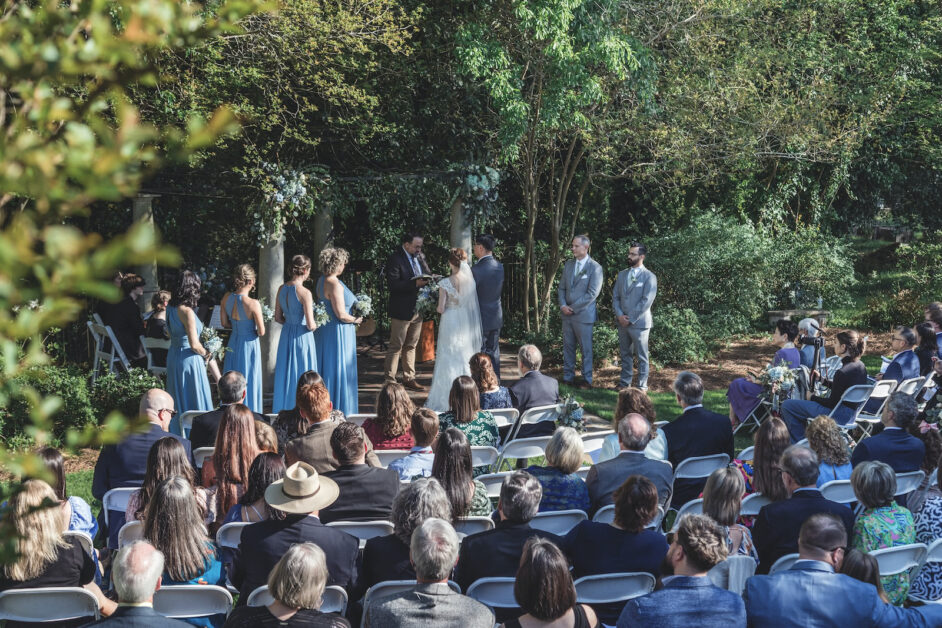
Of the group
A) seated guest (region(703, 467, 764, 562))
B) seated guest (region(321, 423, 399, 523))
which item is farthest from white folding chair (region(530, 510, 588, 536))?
seated guest (region(321, 423, 399, 523))

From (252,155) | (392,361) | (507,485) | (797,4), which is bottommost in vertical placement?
(507,485)

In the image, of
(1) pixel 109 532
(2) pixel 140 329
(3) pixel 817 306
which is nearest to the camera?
(1) pixel 109 532

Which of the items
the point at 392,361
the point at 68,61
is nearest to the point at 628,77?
the point at 392,361

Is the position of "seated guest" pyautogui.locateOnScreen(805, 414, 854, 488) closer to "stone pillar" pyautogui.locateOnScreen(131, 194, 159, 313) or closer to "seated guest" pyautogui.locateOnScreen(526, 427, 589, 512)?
"seated guest" pyautogui.locateOnScreen(526, 427, 589, 512)

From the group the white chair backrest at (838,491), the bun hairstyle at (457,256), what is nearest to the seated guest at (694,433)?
the white chair backrest at (838,491)

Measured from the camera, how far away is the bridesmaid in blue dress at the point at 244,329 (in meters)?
8.55

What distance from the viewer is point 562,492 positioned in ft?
17.3

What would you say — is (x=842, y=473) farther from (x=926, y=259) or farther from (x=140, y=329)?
(x=926, y=259)

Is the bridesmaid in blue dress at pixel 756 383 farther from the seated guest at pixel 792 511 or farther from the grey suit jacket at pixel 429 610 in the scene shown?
the grey suit jacket at pixel 429 610

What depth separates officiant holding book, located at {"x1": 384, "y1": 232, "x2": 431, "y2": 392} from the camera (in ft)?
35.6

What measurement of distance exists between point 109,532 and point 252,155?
6.02 metres

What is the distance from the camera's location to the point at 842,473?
5.87 metres

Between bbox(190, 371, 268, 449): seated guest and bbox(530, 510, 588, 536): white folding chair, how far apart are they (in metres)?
2.36

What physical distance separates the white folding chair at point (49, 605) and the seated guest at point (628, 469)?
2.85m
